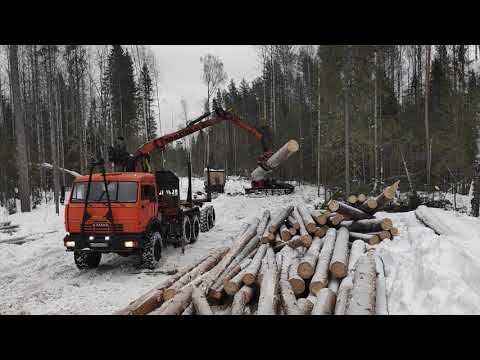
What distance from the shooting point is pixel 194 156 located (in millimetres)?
61406

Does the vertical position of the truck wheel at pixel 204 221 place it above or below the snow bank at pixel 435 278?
below

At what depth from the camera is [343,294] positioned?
4.72m

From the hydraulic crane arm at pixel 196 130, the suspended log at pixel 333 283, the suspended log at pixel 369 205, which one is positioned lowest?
the suspended log at pixel 333 283

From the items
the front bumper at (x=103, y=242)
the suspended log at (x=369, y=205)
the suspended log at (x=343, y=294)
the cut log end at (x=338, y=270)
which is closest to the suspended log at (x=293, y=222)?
the suspended log at (x=369, y=205)

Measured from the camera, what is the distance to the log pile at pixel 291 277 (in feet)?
15.4

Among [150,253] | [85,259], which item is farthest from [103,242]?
[150,253]

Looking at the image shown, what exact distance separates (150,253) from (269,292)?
432 cm

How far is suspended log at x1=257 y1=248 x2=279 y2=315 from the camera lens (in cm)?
454

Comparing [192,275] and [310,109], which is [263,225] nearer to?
[192,275]

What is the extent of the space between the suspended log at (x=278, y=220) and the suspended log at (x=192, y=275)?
1.31 metres

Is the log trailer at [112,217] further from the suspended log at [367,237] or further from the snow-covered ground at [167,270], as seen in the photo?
the suspended log at [367,237]

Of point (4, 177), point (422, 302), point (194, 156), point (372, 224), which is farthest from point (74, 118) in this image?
point (194, 156)

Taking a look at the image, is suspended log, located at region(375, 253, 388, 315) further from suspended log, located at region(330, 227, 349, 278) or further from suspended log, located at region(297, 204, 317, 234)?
suspended log, located at region(297, 204, 317, 234)
